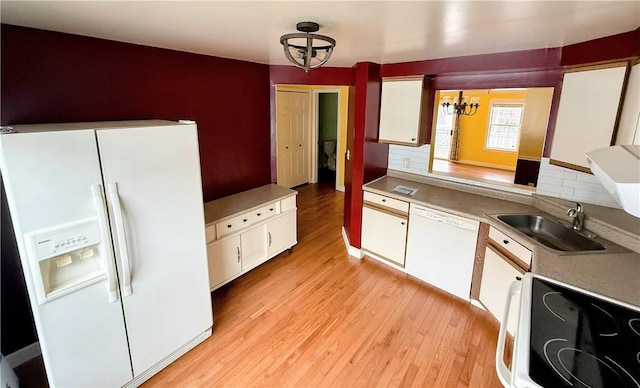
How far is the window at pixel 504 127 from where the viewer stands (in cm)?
686

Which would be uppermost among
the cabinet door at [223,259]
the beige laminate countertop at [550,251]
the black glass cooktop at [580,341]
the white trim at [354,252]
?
the beige laminate countertop at [550,251]

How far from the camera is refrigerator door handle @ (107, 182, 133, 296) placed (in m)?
1.59

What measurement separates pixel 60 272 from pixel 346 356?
1787 millimetres

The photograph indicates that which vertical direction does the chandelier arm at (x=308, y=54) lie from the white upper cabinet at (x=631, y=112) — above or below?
above

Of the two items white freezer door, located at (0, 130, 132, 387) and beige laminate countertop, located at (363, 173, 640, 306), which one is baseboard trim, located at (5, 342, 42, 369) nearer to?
white freezer door, located at (0, 130, 132, 387)

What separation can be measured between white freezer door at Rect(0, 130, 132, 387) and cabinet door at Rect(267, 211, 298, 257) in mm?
1613

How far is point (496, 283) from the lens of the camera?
2.38 m

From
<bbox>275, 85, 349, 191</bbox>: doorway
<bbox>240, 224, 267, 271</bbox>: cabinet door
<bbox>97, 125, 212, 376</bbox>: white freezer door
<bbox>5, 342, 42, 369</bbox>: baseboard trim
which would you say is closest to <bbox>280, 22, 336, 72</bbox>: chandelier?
<bbox>97, 125, 212, 376</bbox>: white freezer door

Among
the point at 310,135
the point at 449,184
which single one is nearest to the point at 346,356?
the point at 449,184

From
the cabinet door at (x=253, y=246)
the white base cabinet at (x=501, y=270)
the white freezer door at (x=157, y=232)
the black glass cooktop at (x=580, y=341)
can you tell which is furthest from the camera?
the cabinet door at (x=253, y=246)

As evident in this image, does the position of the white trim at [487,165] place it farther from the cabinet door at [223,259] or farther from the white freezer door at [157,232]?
the white freezer door at [157,232]

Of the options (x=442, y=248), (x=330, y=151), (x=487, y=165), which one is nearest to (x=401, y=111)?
(x=442, y=248)

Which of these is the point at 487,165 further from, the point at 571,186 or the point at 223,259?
the point at 223,259

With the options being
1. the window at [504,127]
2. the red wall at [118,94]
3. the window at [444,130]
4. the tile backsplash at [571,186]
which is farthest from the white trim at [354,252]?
the window at [504,127]
